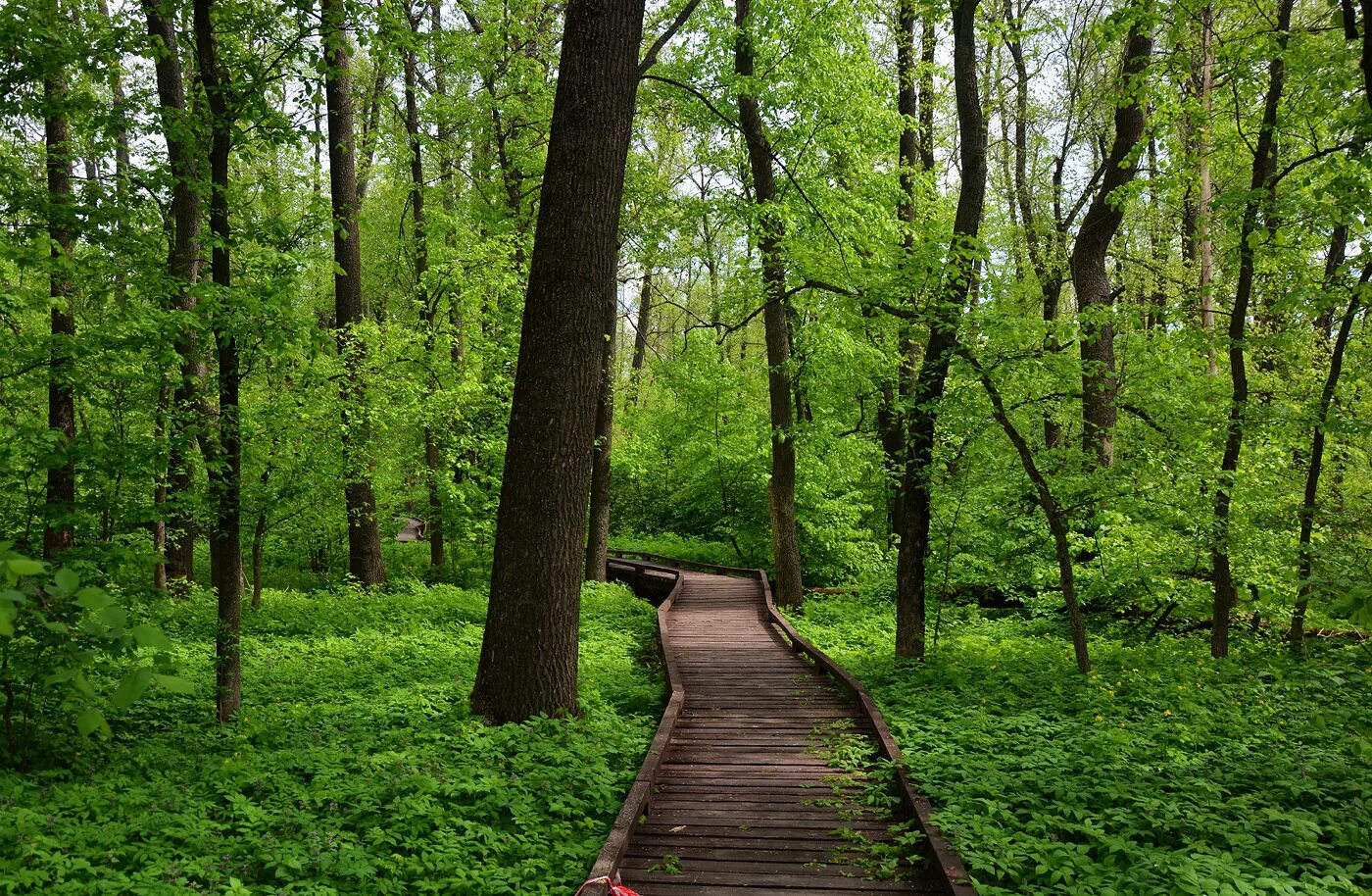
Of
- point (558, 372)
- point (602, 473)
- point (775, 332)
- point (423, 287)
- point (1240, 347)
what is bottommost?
point (602, 473)

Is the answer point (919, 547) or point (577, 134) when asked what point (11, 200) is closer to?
point (577, 134)

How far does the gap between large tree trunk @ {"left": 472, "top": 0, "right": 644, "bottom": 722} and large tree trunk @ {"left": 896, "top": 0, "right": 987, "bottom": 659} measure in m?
3.95

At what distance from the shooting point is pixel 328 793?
520 cm

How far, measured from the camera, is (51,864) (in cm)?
390

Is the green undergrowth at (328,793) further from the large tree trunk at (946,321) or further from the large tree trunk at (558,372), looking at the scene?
the large tree trunk at (946,321)

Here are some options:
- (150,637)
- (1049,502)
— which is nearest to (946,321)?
(1049,502)

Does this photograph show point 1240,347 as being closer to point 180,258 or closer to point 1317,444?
point 1317,444

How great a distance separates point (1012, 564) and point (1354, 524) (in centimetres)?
622

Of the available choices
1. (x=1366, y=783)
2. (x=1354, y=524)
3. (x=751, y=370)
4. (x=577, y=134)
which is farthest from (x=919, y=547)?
(x=751, y=370)

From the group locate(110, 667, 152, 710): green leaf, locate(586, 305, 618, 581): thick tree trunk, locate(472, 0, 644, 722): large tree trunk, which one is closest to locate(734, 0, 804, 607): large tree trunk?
locate(586, 305, 618, 581): thick tree trunk

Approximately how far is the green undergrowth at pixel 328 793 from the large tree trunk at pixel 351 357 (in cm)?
438

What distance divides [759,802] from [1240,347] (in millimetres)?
7138

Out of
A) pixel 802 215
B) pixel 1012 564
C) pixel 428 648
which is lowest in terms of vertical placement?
pixel 428 648

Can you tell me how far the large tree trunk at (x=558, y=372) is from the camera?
6.82 m
